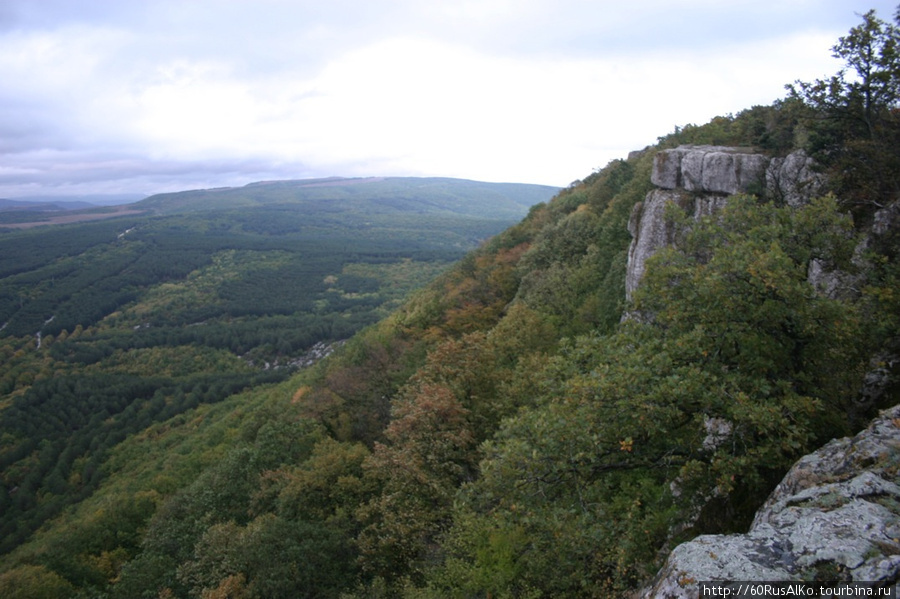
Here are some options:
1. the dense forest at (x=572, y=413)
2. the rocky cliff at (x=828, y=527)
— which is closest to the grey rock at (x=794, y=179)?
the dense forest at (x=572, y=413)

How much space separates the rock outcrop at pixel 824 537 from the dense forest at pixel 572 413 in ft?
3.00

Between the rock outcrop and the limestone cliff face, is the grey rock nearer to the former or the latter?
the limestone cliff face

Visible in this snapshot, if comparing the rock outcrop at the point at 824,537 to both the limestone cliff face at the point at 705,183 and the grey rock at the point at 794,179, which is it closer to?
the limestone cliff face at the point at 705,183

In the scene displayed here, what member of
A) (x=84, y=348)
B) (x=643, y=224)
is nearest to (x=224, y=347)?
(x=84, y=348)

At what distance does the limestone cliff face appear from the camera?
16.4m

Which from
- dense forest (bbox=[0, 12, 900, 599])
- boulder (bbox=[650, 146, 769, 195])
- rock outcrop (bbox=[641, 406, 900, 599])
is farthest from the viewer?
boulder (bbox=[650, 146, 769, 195])

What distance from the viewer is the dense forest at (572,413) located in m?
8.48

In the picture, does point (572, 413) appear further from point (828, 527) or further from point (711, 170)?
point (711, 170)

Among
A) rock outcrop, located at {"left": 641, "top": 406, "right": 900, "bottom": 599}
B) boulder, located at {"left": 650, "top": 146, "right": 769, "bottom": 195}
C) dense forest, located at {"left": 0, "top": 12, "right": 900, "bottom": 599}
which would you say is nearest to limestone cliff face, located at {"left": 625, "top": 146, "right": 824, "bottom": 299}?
boulder, located at {"left": 650, "top": 146, "right": 769, "bottom": 195}

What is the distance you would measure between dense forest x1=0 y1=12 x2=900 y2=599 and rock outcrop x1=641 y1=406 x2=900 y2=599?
0.91 m

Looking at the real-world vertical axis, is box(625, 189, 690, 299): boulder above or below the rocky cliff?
above

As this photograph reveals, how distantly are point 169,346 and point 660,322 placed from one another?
461 feet

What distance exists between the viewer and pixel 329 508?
22609mm

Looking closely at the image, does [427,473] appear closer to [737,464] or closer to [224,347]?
[737,464]
